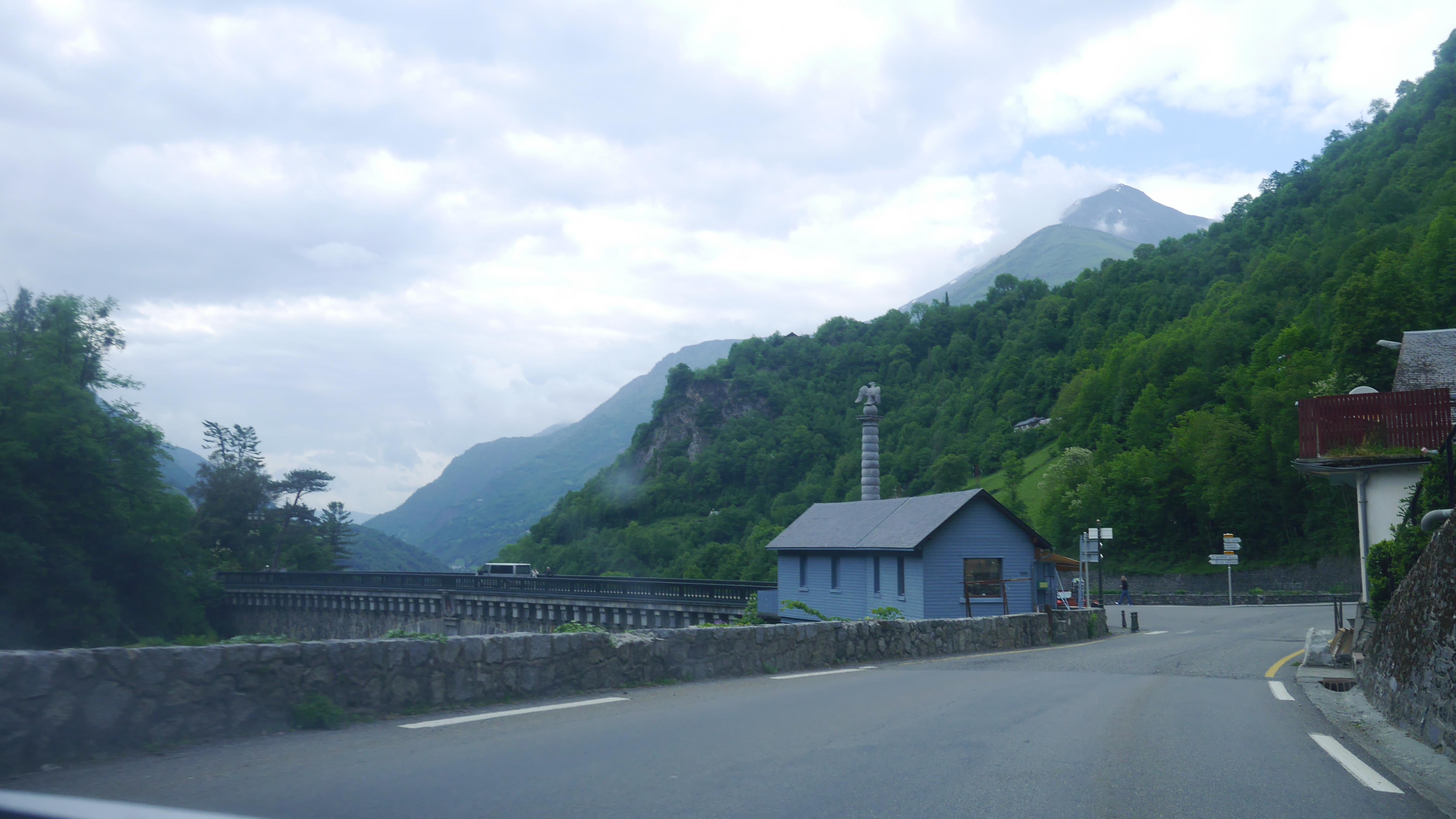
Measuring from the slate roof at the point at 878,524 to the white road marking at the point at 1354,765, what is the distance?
23999 mm

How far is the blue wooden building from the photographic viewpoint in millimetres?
32719

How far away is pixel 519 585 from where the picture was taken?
5572 cm

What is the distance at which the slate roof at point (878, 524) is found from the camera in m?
33.2

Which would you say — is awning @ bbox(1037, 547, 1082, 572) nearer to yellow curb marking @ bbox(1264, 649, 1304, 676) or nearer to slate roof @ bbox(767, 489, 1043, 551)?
slate roof @ bbox(767, 489, 1043, 551)

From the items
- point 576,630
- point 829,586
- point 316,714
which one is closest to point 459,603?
point 829,586

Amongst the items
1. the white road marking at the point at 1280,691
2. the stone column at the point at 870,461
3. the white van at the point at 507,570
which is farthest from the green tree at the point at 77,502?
the white road marking at the point at 1280,691

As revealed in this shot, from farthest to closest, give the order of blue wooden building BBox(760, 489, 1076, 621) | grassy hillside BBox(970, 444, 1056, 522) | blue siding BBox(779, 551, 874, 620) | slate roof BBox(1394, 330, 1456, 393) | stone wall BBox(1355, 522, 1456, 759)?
grassy hillside BBox(970, 444, 1056, 522), blue siding BBox(779, 551, 874, 620), blue wooden building BBox(760, 489, 1076, 621), slate roof BBox(1394, 330, 1456, 393), stone wall BBox(1355, 522, 1456, 759)

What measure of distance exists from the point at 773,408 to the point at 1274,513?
91227 millimetres

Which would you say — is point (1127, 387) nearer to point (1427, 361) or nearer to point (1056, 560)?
point (1056, 560)

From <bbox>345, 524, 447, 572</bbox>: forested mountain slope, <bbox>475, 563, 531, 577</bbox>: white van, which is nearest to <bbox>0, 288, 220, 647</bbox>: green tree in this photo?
<bbox>475, 563, 531, 577</bbox>: white van

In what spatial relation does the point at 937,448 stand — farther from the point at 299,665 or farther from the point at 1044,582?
the point at 299,665

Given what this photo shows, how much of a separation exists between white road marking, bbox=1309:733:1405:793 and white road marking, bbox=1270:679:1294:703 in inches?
128

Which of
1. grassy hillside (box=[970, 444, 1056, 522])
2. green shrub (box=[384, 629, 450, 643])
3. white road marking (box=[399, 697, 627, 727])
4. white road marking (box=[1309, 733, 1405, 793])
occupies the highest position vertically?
grassy hillside (box=[970, 444, 1056, 522])

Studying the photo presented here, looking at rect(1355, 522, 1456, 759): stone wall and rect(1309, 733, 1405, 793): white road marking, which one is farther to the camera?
rect(1355, 522, 1456, 759): stone wall
